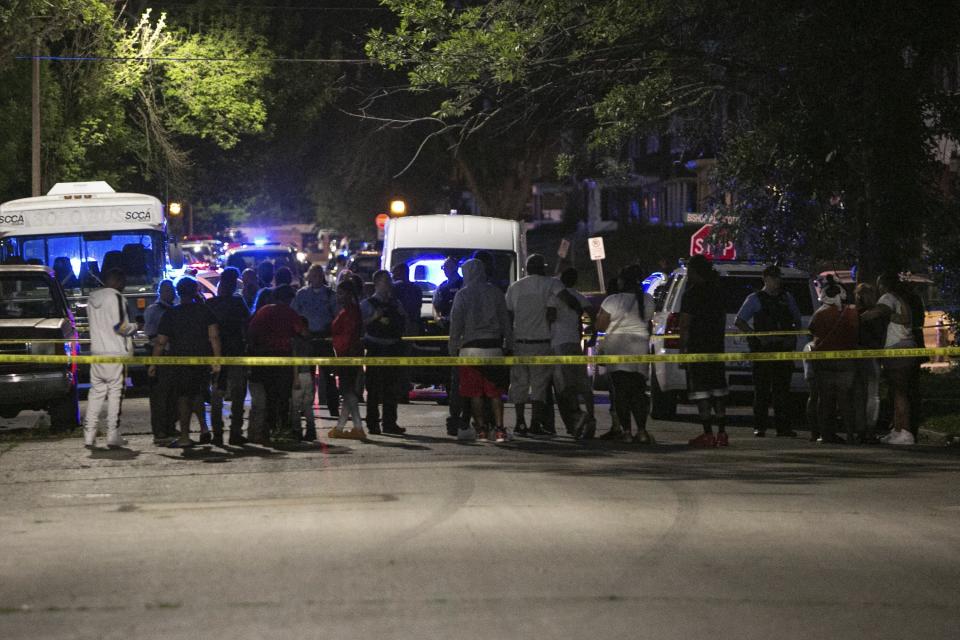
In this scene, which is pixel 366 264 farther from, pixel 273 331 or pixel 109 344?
pixel 109 344

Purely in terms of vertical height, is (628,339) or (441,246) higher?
(441,246)

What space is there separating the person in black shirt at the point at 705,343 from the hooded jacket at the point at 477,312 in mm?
1778

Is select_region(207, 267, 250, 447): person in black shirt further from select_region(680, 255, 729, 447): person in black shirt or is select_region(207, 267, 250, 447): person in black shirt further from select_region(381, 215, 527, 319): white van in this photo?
select_region(381, 215, 527, 319): white van

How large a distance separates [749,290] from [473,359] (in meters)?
5.37

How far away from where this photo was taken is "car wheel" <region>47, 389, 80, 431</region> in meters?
17.2

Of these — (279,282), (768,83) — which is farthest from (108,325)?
(768,83)

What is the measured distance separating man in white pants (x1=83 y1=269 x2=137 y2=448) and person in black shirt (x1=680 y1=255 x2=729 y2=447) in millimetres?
5400

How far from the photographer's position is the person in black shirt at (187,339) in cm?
1527

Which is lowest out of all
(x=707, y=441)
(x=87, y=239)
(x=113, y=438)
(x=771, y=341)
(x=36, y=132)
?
(x=707, y=441)

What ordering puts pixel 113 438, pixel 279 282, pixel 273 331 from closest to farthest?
pixel 113 438, pixel 273 331, pixel 279 282

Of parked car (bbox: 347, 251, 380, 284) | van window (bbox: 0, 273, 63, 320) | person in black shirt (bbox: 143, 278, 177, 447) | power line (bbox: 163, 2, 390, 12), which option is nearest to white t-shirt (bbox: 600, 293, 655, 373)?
person in black shirt (bbox: 143, 278, 177, 447)

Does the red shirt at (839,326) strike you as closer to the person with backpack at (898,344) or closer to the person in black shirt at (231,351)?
the person with backpack at (898,344)

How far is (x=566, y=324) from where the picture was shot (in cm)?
1595

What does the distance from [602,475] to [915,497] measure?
254 cm
